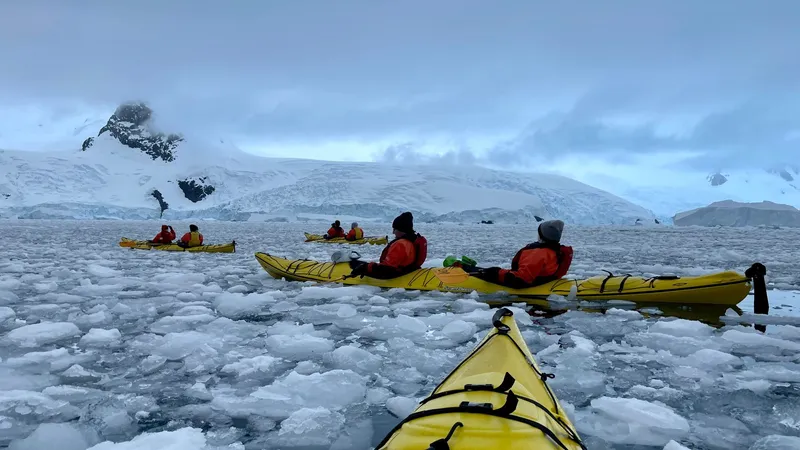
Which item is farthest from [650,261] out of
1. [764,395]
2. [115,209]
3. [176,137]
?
[176,137]

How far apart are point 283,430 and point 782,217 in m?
63.8

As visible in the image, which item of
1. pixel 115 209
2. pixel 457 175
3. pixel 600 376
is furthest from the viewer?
pixel 457 175

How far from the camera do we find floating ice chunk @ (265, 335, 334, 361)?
145 inches

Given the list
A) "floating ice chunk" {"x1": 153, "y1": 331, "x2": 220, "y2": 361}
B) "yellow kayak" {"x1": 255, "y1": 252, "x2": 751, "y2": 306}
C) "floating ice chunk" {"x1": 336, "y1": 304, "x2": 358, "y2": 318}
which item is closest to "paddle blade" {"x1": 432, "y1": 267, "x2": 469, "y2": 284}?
"yellow kayak" {"x1": 255, "y1": 252, "x2": 751, "y2": 306}

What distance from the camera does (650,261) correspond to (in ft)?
36.7

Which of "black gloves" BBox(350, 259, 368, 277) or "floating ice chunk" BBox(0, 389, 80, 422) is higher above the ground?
"black gloves" BBox(350, 259, 368, 277)

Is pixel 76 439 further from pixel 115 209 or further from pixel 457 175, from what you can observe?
pixel 457 175

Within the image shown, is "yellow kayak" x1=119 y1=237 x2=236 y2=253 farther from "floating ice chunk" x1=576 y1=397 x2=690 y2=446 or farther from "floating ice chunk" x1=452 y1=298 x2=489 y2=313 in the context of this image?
"floating ice chunk" x1=576 y1=397 x2=690 y2=446

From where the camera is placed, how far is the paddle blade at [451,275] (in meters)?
6.75

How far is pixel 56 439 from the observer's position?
2268mm

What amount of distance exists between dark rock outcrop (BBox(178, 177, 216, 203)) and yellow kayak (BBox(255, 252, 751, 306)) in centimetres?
8691

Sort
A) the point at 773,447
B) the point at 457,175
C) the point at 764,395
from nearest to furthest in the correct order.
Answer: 1. the point at 773,447
2. the point at 764,395
3. the point at 457,175

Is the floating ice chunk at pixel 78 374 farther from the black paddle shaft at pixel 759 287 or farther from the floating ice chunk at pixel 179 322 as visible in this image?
the black paddle shaft at pixel 759 287

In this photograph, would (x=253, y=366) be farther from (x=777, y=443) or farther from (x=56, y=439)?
(x=777, y=443)
